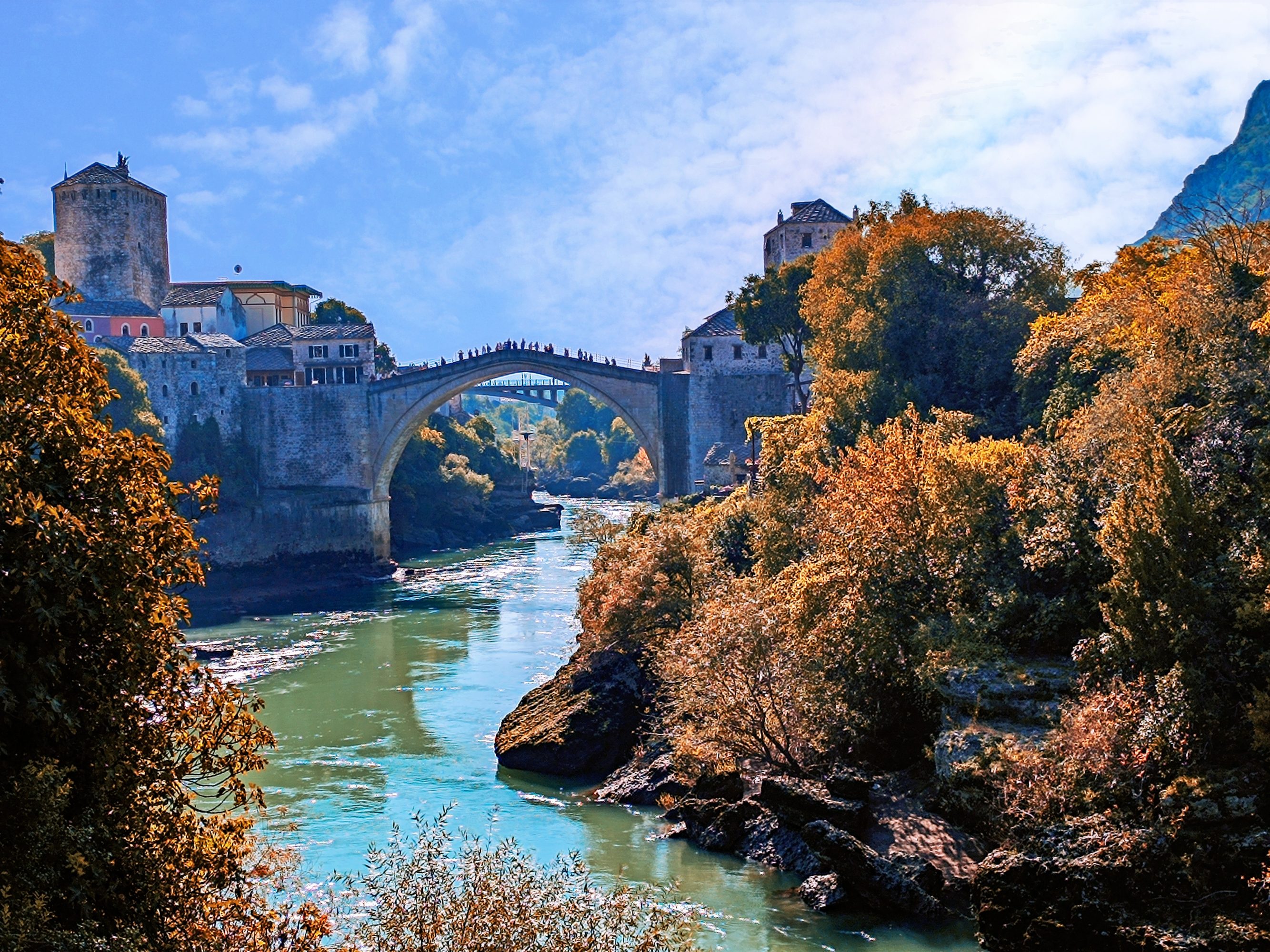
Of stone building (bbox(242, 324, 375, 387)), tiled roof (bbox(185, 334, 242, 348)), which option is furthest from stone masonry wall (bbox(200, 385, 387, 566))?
tiled roof (bbox(185, 334, 242, 348))

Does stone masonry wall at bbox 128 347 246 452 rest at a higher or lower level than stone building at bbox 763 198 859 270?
lower

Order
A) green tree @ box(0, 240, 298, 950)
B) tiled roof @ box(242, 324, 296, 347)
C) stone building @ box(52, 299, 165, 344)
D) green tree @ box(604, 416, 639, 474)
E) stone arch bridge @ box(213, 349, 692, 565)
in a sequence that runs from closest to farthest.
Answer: green tree @ box(0, 240, 298, 950) → stone arch bridge @ box(213, 349, 692, 565) → tiled roof @ box(242, 324, 296, 347) → stone building @ box(52, 299, 165, 344) → green tree @ box(604, 416, 639, 474)

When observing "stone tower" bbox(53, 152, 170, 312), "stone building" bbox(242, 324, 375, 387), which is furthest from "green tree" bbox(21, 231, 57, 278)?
"stone building" bbox(242, 324, 375, 387)

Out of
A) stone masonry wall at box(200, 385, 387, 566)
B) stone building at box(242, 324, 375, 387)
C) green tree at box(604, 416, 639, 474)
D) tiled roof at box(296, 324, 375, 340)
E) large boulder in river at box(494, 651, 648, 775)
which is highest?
tiled roof at box(296, 324, 375, 340)

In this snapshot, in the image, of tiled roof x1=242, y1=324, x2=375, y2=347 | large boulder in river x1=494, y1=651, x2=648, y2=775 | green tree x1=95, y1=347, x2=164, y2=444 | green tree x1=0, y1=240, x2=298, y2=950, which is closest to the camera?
green tree x1=0, y1=240, x2=298, y2=950

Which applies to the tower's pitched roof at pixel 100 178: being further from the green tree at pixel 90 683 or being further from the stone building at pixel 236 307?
the green tree at pixel 90 683

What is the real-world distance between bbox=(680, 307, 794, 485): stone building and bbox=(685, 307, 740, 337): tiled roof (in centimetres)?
2

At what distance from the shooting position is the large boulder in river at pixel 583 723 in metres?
24.5

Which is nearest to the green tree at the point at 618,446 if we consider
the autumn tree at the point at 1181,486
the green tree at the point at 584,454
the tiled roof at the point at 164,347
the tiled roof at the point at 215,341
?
the green tree at the point at 584,454

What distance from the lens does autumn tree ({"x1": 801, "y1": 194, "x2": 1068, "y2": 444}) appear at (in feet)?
104

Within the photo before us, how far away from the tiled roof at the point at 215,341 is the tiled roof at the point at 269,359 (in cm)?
115

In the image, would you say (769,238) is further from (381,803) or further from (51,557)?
(51,557)

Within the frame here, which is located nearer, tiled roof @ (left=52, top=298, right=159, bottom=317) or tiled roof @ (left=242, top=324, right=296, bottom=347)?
tiled roof @ (left=242, top=324, right=296, bottom=347)

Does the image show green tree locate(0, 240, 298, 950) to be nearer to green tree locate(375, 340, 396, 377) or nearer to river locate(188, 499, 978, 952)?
river locate(188, 499, 978, 952)
